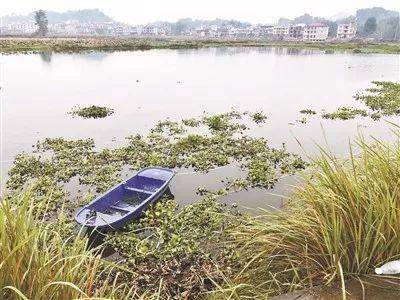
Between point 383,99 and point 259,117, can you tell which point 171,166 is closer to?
point 259,117

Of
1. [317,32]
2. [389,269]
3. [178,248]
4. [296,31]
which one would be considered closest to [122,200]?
[178,248]

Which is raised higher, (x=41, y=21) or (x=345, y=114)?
(x=41, y=21)

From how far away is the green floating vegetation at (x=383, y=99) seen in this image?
75.7ft

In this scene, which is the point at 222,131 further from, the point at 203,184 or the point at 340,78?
the point at 340,78

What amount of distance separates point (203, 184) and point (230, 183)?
871 mm

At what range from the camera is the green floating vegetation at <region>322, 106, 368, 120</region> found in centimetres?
2158

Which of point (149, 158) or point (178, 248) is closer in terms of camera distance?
point (178, 248)

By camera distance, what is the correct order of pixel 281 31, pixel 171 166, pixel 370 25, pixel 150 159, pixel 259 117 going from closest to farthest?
pixel 171 166, pixel 150 159, pixel 259 117, pixel 370 25, pixel 281 31

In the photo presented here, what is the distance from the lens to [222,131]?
18.0m

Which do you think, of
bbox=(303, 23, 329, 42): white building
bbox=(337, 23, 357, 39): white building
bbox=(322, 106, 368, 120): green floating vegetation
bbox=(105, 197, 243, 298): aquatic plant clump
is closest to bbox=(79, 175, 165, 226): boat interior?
bbox=(105, 197, 243, 298): aquatic plant clump

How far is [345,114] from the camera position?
71.4 feet

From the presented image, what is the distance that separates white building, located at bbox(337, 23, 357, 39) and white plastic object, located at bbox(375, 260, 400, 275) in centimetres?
19295

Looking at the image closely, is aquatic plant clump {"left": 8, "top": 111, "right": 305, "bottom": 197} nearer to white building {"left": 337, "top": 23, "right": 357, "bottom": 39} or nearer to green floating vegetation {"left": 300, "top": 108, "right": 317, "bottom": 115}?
green floating vegetation {"left": 300, "top": 108, "right": 317, "bottom": 115}

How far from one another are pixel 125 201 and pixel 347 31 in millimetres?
190611
